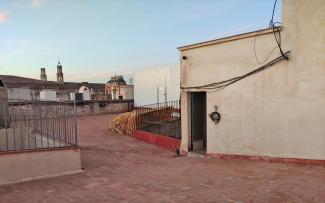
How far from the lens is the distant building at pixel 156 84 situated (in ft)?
70.9

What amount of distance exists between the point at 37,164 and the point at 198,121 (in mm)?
5724

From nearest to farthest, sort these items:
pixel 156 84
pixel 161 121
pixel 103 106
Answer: pixel 161 121 < pixel 156 84 < pixel 103 106

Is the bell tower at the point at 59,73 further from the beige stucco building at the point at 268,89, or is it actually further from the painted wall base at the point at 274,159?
the painted wall base at the point at 274,159

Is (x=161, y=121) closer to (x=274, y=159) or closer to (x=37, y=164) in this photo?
(x=274, y=159)

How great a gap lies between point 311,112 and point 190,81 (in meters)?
3.97

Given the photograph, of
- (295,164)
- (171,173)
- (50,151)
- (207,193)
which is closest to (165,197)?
(207,193)

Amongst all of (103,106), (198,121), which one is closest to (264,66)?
(198,121)

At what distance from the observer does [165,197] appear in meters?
4.52

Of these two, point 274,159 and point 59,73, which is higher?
point 59,73

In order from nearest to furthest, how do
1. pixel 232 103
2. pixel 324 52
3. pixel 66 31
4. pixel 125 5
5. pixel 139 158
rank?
pixel 324 52 → pixel 232 103 → pixel 139 158 → pixel 125 5 → pixel 66 31

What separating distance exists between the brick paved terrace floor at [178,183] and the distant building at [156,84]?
44.1 ft

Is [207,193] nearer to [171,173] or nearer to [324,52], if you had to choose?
[171,173]

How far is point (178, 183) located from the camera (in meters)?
5.50

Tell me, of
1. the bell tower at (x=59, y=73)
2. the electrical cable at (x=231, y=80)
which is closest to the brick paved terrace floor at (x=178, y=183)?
the electrical cable at (x=231, y=80)
